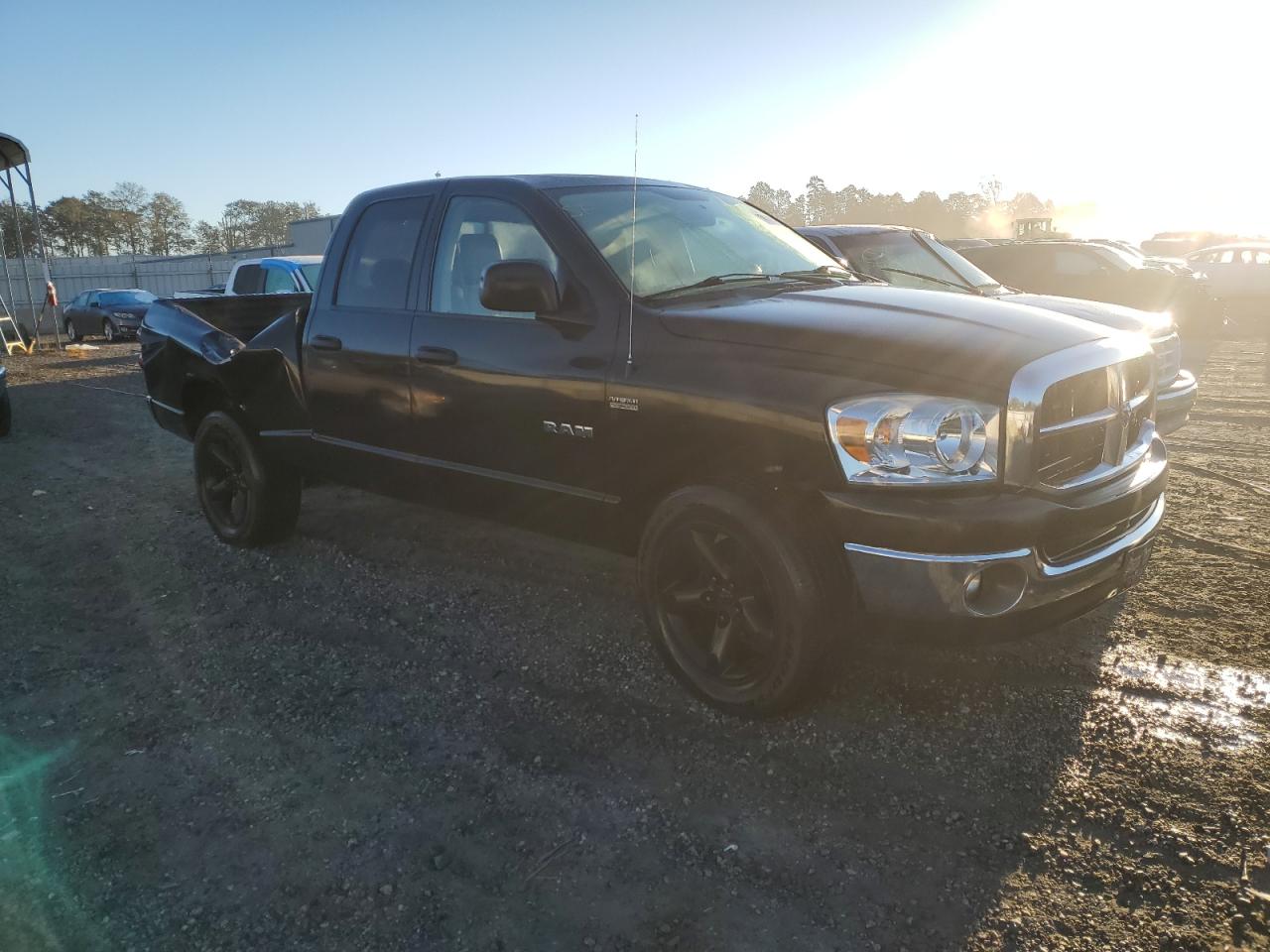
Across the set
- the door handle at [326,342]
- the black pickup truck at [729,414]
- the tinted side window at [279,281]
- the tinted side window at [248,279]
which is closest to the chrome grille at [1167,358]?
the black pickup truck at [729,414]

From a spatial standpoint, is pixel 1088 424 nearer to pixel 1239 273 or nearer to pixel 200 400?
pixel 200 400

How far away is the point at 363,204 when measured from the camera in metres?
4.69

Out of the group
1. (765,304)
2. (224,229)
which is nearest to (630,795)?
(765,304)

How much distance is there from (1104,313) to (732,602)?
452cm

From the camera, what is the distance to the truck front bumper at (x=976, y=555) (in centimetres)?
270

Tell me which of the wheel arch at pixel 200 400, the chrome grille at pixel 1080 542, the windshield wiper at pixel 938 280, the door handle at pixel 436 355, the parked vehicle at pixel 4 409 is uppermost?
the windshield wiper at pixel 938 280

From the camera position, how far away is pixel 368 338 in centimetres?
438

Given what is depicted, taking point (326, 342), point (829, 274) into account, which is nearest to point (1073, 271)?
point (829, 274)

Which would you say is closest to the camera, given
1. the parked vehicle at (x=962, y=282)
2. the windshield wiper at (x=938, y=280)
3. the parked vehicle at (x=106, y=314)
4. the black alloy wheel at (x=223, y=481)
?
the black alloy wheel at (x=223, y=481)

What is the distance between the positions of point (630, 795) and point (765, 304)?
1.81 metres

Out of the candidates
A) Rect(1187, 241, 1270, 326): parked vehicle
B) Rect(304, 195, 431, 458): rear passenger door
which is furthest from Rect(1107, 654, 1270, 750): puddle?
Rect(1187, 241, 1270, 326): parked vehicle

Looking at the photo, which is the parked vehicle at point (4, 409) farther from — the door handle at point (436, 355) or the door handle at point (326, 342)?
the door handle at point (436, 355)

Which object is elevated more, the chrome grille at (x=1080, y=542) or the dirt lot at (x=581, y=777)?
the chrome grille at (x=1080, y=542)

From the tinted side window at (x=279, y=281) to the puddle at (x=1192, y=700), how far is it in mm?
10692
